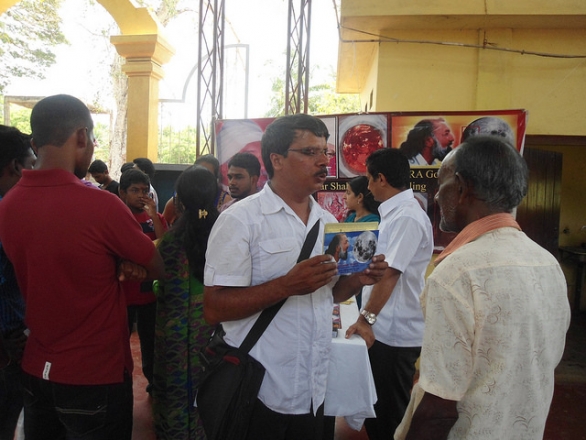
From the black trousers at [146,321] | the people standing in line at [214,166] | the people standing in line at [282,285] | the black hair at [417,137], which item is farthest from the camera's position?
the people standing in line at [214,166]

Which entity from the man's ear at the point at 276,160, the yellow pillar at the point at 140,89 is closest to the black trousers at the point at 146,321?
the man's ear at the point at 276,160

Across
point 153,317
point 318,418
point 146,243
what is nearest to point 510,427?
point 318,418

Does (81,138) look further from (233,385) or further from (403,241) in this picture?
(403,241)

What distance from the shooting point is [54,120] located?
1.72 metres

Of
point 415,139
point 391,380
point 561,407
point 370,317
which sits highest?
point 415,139

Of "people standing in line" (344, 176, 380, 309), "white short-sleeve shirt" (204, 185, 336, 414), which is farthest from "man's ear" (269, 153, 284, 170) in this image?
"people standing in line" (344, 176, 380, 309)

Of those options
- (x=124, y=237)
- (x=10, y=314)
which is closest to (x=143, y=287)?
(x=10, y=314)

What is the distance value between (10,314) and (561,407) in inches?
170

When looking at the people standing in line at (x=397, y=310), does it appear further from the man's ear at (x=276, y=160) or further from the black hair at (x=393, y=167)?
the man's ear at (x=276, y=160)

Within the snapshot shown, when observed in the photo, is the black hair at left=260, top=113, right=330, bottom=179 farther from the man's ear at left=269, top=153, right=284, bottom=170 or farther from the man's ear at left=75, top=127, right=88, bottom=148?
the man's ear at left=75, top=127, right=88, bottom=148

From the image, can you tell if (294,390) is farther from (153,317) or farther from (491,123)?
(491,123)

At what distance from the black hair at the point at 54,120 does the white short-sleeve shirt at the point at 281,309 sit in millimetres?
686

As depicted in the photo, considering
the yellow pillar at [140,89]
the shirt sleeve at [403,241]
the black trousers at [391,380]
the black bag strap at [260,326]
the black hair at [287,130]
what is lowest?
the black trousers at [391,380]

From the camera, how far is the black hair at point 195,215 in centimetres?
250
